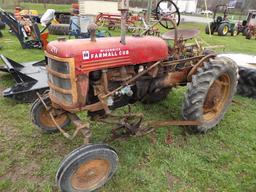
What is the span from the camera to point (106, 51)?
8.60 ft

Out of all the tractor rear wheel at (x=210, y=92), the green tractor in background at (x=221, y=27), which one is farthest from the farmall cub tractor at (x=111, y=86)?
the green tractor in background at (x=221, y=27)

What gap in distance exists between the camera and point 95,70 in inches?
104

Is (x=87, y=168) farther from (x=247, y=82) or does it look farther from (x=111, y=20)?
(x=111, y=20)

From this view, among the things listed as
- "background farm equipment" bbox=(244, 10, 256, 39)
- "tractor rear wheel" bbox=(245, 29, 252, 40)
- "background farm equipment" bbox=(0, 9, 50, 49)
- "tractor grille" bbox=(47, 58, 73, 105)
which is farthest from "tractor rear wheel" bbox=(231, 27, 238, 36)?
"tractor grille" bbox=(47, 58, 73, 105)

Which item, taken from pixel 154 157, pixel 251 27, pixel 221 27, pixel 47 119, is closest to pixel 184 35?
pixel 154 157

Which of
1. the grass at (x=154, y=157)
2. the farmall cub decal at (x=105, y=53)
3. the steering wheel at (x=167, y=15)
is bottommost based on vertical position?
the grass at (x=154, y=157)

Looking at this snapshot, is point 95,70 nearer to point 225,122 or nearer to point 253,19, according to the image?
point 225,122

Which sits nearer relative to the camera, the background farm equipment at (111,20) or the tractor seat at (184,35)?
the tractor seat at (184,35)

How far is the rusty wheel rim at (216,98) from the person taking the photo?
11.9 ft

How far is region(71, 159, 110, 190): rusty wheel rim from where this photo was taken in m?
2.42

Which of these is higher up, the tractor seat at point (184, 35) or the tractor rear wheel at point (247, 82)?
the tractor seat at point (184, 35)

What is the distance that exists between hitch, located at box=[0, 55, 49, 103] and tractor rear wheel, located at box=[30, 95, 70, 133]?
35.7 inches

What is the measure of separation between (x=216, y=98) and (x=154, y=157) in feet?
4.33

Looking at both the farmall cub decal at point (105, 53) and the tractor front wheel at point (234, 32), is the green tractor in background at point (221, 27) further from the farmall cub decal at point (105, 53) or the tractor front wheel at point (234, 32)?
the farmall cub decal at point (105, 53)
